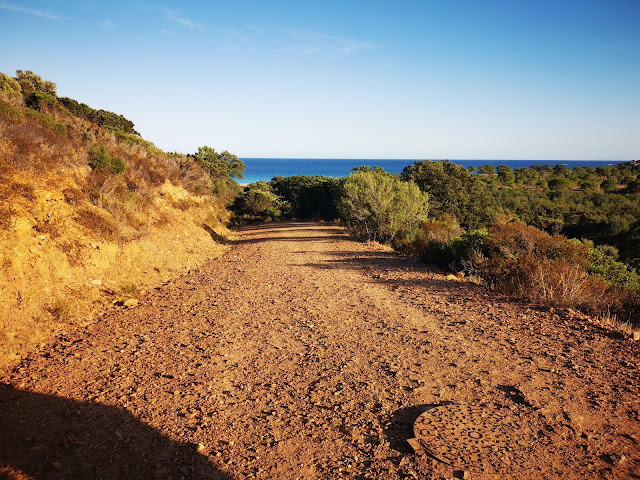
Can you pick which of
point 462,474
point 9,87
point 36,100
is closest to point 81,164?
point 9,87

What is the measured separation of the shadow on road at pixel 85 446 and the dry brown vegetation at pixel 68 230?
199 centimetres

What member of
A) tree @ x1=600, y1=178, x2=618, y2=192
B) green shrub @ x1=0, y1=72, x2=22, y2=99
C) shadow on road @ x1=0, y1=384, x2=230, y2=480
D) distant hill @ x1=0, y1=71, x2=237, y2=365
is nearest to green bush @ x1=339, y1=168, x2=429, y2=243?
distant hill @ x1=0, y1=71, x2=237, y2=365

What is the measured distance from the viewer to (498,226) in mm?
12398

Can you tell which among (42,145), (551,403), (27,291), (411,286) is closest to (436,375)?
(551,403)

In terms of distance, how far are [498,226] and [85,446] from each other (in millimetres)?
12463

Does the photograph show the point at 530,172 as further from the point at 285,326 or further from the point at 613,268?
the point at 285,326

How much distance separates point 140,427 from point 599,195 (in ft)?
182

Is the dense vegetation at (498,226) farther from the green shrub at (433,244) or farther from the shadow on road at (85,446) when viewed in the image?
the shadow on road at (85,446)

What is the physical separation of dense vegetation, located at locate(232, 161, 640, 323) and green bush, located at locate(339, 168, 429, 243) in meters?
0.06

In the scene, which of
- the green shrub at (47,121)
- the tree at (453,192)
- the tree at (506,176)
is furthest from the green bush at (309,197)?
the tree at (506,176)

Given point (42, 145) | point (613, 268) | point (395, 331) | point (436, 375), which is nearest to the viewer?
point (436, 375)

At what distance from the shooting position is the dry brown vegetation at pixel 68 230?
7.07 m

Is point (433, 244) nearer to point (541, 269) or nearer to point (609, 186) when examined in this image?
point (541, 269)

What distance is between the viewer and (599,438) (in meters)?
3.73
